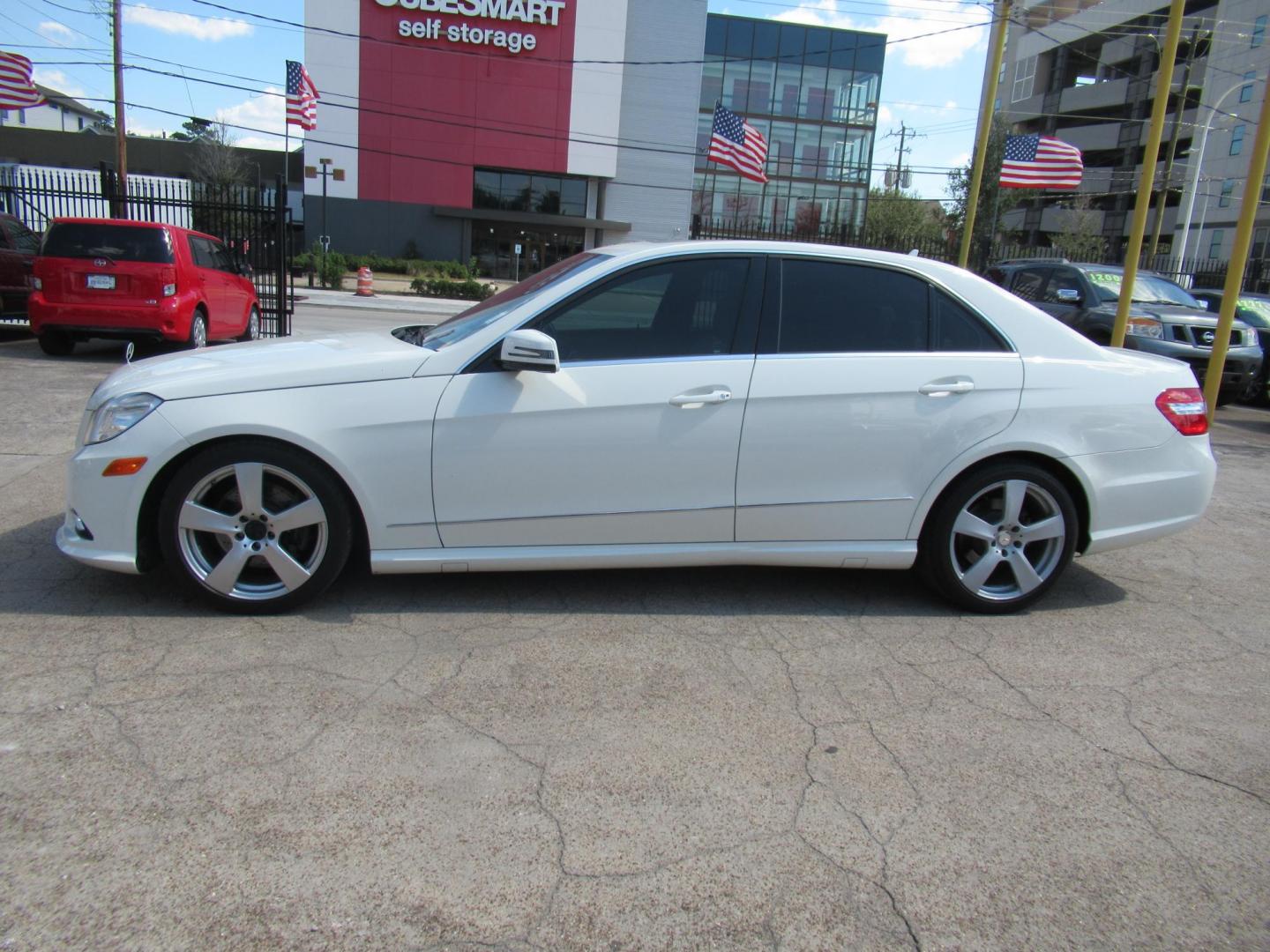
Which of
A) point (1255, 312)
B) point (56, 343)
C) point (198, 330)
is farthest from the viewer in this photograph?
point (1255, 312)

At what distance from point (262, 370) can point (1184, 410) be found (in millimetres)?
4245

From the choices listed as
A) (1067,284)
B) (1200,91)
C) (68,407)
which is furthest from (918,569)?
(1200,91)

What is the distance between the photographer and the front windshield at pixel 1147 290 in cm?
→ 1258

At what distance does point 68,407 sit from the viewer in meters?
8.13

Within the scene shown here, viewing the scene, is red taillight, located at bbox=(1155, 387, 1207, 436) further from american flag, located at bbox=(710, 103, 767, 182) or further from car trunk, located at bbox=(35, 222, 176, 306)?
american flag, located at bbox=(710, 103, 767, 182)

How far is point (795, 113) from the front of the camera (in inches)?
2329

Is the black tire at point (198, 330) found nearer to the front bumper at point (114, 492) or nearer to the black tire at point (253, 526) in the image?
the front bumper at point (114, 492)

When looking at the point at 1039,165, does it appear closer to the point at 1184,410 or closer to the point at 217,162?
the point at 1184,410

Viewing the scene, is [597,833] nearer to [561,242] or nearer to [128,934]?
[128,934]

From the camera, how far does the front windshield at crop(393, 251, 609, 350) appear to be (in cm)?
407

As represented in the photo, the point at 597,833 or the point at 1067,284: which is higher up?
the point at 1067,284

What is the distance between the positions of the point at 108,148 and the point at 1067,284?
209 ft

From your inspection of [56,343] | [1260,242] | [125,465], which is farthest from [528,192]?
[125,465]

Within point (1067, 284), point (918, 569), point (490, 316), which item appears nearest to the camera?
point (490, 316)
